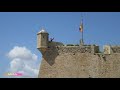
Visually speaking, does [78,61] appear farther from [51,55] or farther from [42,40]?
[42,40]

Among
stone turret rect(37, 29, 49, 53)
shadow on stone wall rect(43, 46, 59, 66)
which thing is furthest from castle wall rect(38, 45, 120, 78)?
stone turret rect(37, 29, 49, 53)

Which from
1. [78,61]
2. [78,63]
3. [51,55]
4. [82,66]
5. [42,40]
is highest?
[42,40]

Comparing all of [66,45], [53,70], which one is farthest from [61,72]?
[66,45]

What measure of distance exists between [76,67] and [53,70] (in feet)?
5.27

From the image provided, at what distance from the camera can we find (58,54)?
25016 millimetres

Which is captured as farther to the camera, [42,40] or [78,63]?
[78,63]

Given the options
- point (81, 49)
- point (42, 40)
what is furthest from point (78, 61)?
point (42, 40)

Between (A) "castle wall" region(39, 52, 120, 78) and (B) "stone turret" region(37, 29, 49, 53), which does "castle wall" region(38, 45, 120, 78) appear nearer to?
(A) "castle wall" region(39, 52, 120, 78)

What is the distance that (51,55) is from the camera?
25.1m

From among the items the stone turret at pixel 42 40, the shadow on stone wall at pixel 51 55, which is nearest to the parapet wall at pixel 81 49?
the shadow on stone wall at pixel 51 55

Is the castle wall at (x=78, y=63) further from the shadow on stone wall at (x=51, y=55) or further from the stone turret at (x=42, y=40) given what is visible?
the stone turret at (x=42, y=40)

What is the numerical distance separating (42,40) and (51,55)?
4.38ft

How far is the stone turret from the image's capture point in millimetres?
24297

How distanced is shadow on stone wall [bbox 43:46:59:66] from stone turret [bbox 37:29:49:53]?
0.45 m
